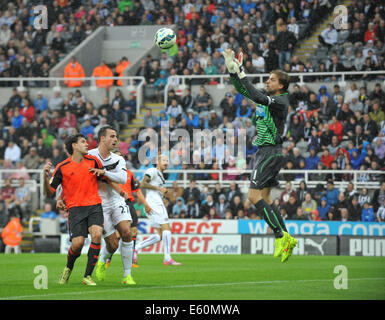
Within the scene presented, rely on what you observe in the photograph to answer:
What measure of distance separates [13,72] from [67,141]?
789 inches

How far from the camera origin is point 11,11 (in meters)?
32.2

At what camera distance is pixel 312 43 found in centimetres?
2783

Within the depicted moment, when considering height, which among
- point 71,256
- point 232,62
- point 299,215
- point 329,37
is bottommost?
point 299,215

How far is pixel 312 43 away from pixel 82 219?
18775 mm

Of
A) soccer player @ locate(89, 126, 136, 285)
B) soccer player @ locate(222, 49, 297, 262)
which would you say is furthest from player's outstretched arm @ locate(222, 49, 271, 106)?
soccer player @ locate(89, 126, 136, 285)

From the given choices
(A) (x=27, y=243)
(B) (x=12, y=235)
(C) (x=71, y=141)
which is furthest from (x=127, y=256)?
(A) (x=27, y=243)

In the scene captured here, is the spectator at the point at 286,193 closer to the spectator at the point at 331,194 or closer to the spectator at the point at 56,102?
the spectator at the point at 331,194

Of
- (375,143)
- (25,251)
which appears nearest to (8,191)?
(25,251)

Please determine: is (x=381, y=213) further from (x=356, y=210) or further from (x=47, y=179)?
(x=47, y=179)

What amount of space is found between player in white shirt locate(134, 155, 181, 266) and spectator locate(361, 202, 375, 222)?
6.94 meters

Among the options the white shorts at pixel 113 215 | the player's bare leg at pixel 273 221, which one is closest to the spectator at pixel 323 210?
the player's bare leg at pixel 273 221
